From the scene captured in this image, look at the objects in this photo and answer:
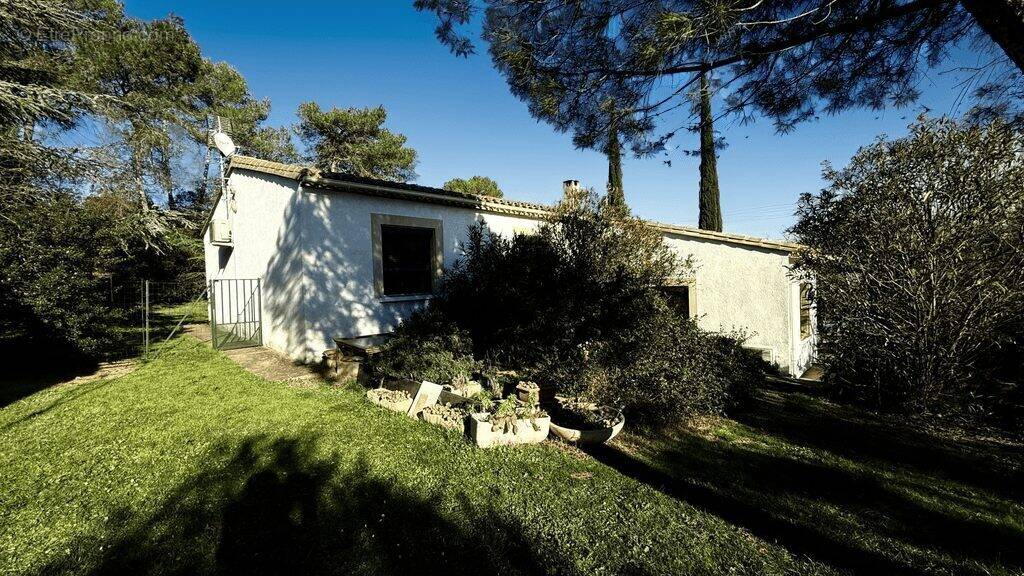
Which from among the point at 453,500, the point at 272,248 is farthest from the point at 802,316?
the point at 272,248

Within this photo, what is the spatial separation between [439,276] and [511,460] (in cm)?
584

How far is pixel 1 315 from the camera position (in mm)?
6273

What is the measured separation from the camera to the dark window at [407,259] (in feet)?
28.8

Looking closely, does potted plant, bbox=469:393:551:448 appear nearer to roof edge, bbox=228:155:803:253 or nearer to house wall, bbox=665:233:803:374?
roof edge, bbox=228:155:803:253

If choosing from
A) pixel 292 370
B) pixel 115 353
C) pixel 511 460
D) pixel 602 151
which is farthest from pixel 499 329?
pixel 115 353

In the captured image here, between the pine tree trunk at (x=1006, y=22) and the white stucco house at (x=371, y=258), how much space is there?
4221mm

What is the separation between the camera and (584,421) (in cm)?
499

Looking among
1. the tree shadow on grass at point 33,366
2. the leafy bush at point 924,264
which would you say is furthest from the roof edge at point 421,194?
the tree shadow on grass at point 33,366

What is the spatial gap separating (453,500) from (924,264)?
6244 mm

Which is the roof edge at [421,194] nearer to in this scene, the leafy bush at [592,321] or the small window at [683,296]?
the leafy bush at [592,321]

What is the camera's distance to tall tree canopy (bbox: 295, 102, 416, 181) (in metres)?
26.1

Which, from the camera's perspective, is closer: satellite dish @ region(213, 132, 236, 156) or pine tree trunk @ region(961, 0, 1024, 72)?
pine tree trunk @ region(961, 0, 1024, 72)

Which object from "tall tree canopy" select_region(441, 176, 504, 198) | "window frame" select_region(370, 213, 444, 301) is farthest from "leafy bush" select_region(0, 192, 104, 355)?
"tall tree canopy" select_region(441, 176, 504, 198)

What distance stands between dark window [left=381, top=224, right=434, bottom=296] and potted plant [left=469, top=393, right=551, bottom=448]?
5137mm
